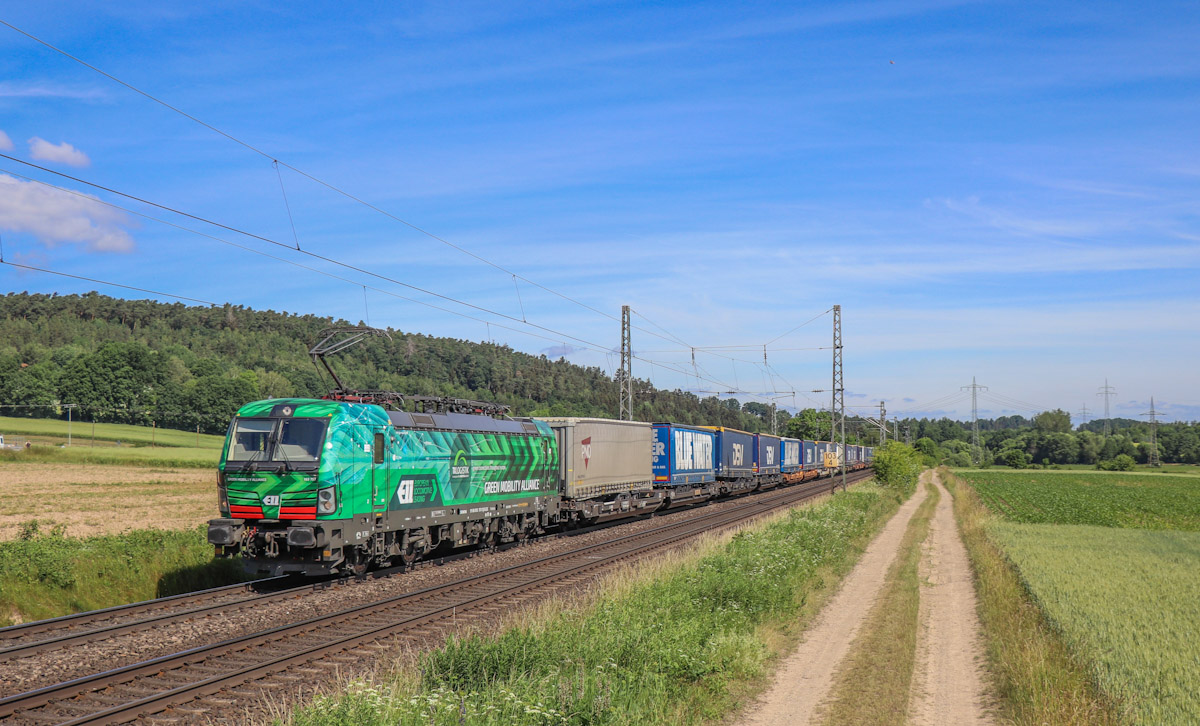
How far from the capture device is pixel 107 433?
90.7 meters

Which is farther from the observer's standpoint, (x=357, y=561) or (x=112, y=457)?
(x=112, y=457)

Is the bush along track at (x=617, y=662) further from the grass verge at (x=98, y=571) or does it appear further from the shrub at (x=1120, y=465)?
the shrub at (x=1120, y=465)

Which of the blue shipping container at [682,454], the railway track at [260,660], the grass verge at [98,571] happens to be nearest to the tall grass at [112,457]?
the blue shipping container at [682,454]

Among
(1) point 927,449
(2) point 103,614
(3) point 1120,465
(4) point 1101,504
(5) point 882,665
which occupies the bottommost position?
(4) point 1101,504

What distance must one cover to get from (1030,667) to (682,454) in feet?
95.9

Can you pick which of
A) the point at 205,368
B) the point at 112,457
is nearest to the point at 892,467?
the point at 112,457

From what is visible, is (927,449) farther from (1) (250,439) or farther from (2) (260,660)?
(2) (260,660)

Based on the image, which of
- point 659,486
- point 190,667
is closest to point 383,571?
point 190,667

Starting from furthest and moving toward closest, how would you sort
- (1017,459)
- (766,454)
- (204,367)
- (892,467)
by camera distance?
(1017,459) → (204,367) → (892,467) → (766,454)

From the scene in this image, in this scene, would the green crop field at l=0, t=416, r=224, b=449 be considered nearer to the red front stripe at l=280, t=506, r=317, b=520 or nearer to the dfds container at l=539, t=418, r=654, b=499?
the dfds container at l=539, t=418, r=654, b=499

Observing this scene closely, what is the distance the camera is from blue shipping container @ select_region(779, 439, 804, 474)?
2579 inches

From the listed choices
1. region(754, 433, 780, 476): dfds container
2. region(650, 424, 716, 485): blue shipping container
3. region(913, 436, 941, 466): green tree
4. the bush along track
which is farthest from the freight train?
region(913, 436, 941, 466): green tree

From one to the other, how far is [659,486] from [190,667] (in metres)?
28.8

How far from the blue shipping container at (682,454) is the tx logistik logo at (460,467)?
1618 centimetres
